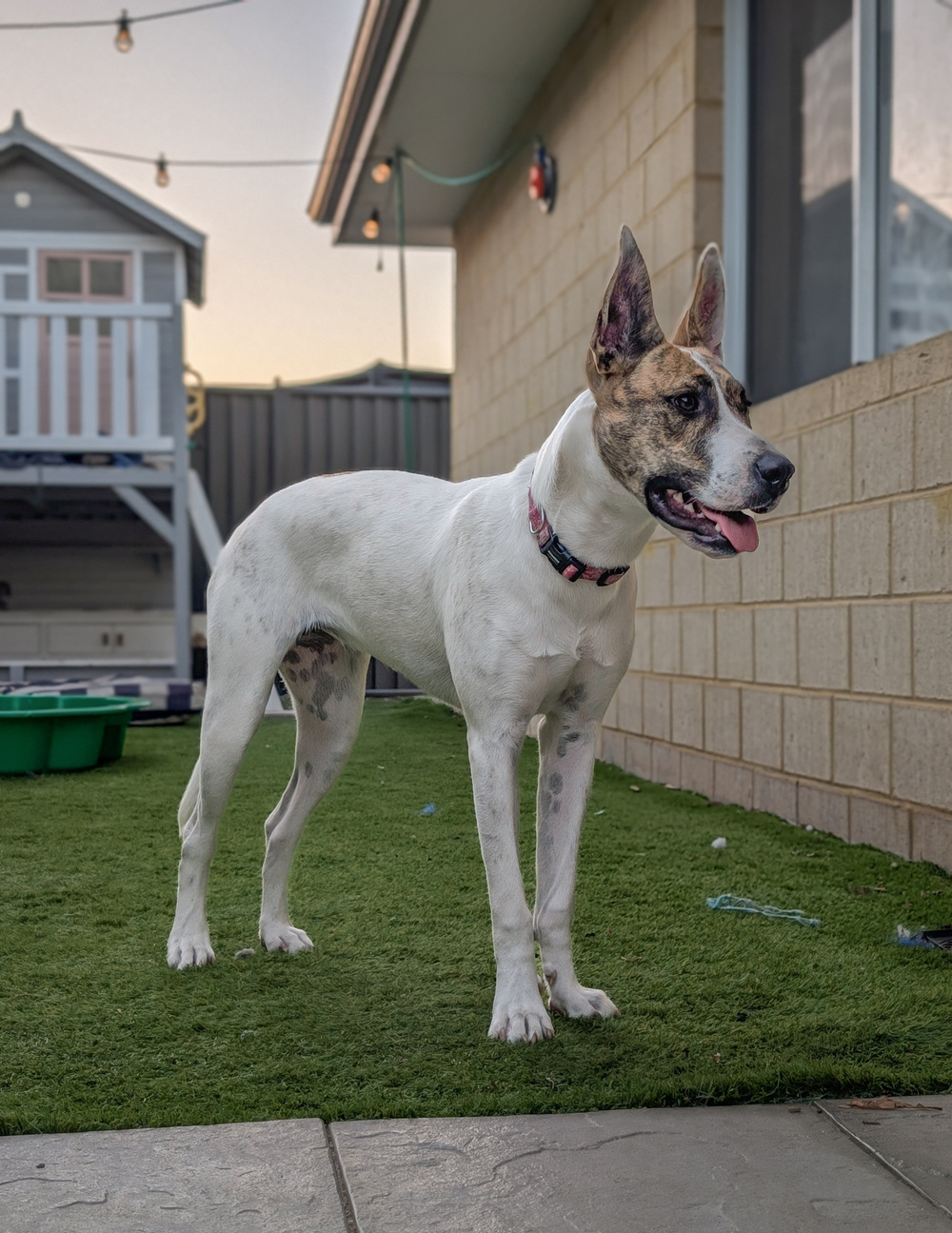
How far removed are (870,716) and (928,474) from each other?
743 millimetres

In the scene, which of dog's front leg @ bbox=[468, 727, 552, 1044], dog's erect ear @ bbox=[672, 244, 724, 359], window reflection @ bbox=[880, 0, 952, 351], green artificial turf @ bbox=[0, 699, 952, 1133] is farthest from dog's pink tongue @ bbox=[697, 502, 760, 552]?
window reflection @ bbox=[880, 0, 952, 351]

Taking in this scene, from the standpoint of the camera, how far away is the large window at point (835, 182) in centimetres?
331

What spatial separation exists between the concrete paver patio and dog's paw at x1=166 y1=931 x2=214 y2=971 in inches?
32.5

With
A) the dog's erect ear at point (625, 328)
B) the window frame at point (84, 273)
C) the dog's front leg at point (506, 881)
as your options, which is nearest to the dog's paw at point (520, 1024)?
the dog's front leg at point (506, 881)

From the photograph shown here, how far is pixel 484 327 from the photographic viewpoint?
8234 mm

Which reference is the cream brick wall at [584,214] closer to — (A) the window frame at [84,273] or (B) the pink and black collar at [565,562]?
(B) the pink and black collar at [565,562]

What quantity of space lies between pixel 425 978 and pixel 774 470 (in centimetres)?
119

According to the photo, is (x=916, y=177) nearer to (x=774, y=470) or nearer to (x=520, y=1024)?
(x=774, y=470)

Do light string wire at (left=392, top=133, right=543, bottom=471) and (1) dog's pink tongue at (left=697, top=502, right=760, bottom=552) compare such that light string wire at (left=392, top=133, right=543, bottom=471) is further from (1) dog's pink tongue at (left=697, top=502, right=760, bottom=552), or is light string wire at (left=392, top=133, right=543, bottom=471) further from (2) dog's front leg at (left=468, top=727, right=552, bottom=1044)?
(1) dog's pink tongue at (left=697, top=502, right=760, bottom=552)

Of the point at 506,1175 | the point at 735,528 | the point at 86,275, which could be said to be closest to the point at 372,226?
the point at 86,275

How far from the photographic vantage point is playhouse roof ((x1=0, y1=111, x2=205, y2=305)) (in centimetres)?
1005

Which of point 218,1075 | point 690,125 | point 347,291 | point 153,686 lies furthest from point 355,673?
point 347,291

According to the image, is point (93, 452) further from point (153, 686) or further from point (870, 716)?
point (870, 716)

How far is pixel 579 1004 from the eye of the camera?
2021mm
